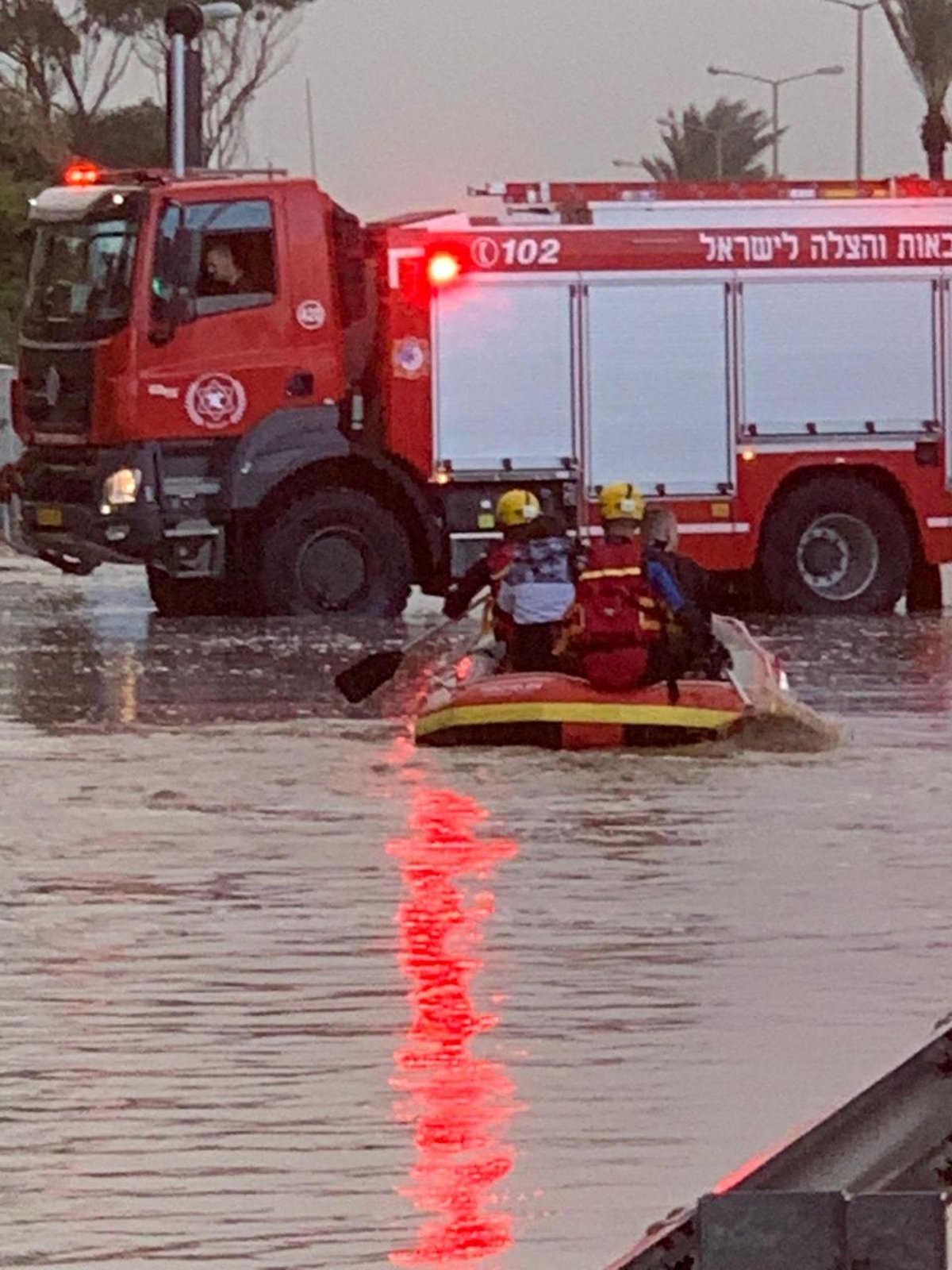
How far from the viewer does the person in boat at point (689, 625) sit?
17.7 meters

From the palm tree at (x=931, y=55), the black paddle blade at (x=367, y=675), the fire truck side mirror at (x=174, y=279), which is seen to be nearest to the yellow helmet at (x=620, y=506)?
the black paddle blade at (x=367, y=675)

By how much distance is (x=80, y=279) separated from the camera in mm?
28188

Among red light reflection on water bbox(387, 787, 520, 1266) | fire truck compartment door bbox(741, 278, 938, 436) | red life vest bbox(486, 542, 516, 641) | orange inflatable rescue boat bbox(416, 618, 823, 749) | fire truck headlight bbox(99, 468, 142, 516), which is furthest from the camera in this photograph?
fire truck compartment door bbox(741, 278, 938, 436)

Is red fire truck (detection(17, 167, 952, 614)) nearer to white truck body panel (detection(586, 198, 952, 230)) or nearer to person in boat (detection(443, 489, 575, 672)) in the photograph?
white truck body panel (detection(586, 198, 952, 230))

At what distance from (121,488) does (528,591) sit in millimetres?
9786

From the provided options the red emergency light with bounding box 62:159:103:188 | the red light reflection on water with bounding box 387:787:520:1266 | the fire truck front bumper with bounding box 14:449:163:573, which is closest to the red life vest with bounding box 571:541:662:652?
the red light reflection on water with bounding box 387:787:520:1266

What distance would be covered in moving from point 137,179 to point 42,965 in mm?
18099

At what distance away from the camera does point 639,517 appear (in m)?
18.1

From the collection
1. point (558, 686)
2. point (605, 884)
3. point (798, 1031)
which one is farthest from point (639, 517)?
point (798, 1031)

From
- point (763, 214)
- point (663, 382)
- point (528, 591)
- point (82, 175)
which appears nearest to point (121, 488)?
point (82, 175)

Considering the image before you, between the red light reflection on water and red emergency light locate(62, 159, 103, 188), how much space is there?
50.5 feet

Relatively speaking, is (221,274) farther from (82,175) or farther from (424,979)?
(424,979)

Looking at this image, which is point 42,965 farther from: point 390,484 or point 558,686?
point 390,484

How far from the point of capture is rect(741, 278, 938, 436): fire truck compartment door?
29000mm
